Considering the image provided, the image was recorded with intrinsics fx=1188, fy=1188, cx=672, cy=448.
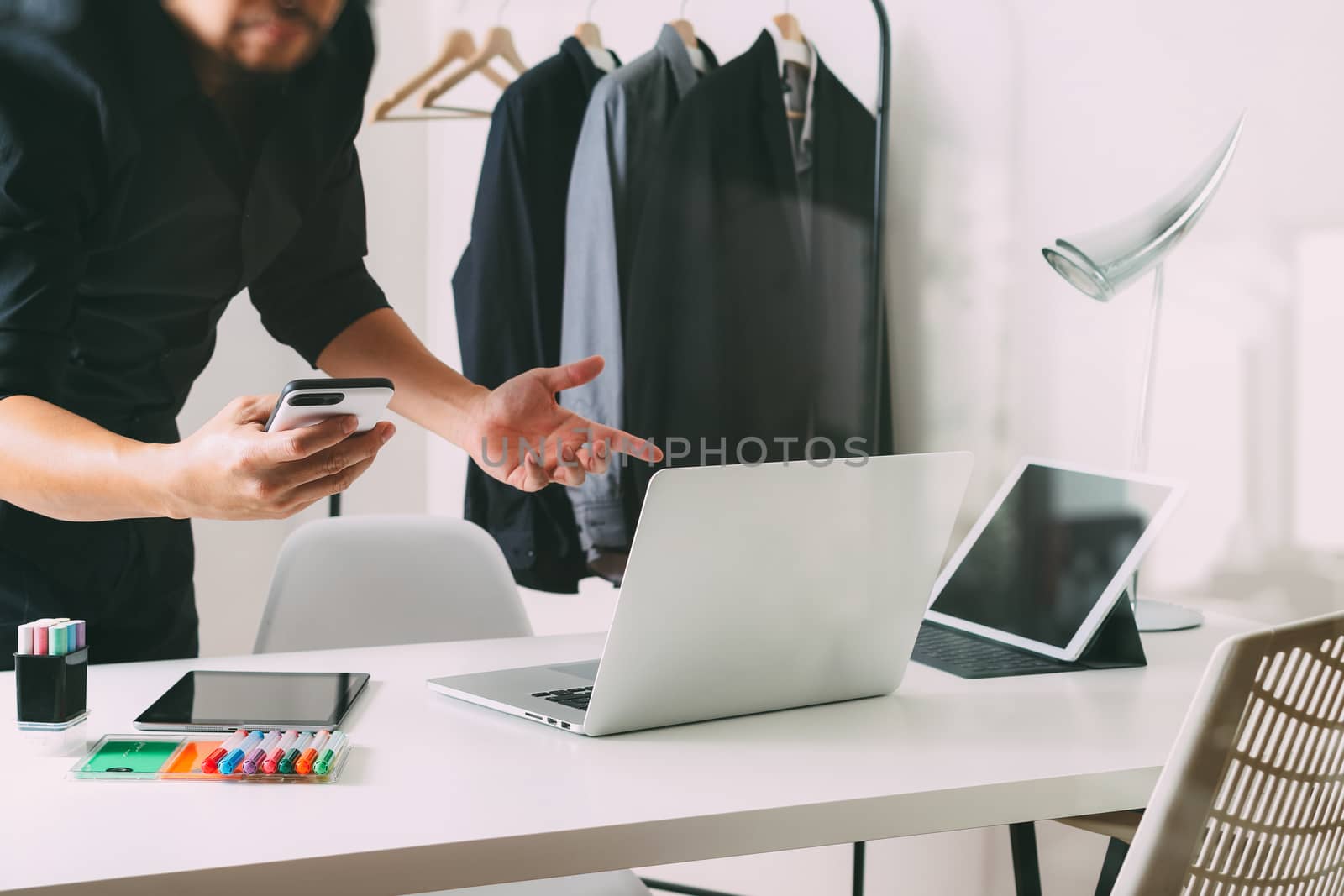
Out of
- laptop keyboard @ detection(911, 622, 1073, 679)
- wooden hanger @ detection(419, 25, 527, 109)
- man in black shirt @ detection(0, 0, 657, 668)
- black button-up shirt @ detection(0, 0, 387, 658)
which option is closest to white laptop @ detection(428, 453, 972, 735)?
laptop keyboard @ detection(911, 622, 1073, 679)

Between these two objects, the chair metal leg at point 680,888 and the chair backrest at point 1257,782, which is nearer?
the chair backrest at point 1257,782

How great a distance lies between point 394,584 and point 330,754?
0.65 metres

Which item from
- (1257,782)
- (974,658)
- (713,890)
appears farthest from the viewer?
(713,890)

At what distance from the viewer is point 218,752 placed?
0.80 metres

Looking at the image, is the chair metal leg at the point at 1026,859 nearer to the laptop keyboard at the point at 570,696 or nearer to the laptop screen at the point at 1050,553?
the laptop screen at the point at 1050,553

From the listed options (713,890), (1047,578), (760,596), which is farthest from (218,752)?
(713,890)

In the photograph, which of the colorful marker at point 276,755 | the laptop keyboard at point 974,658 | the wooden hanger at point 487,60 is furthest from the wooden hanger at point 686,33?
the colorful marker at point 276,755

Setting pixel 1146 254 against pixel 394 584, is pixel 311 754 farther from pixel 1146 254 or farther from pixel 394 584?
pixel 1146 254

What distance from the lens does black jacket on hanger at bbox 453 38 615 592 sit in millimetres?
1918

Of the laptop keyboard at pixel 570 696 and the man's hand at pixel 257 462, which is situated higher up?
the man's hand at pixel 257 462

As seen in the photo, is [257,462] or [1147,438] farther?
[1147,438]

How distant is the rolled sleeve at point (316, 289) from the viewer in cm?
163

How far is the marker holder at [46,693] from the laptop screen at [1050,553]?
0.86 m

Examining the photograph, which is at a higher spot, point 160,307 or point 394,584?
point 160,307
